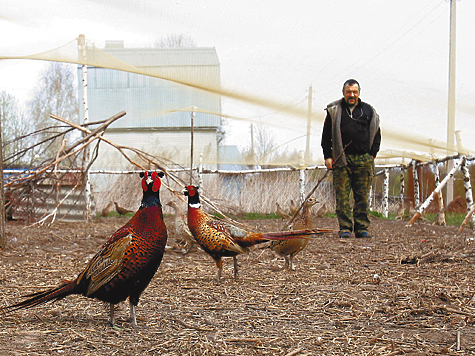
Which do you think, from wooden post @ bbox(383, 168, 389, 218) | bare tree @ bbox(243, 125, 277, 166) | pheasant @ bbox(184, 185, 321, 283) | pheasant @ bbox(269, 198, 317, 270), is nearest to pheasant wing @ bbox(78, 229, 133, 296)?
pheasant @ bbox(184, 185, 321, 283)

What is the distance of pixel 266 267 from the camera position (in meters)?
4.17

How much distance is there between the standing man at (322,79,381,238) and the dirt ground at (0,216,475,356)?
108cm

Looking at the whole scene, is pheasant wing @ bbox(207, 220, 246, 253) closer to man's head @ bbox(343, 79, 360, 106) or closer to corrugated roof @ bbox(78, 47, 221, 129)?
corrugated roof @ bbox(78, 47, 221, 129)

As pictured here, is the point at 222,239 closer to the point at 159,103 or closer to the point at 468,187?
the point at 159,103

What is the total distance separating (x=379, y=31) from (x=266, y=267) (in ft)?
8.80

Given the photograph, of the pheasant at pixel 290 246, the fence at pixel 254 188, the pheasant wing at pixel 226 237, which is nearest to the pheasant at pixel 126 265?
the pheasant wing at pixel 226 237

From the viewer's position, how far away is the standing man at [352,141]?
530cm

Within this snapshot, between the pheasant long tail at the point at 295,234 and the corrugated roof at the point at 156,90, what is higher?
the corrugated roof at the point at 156,90

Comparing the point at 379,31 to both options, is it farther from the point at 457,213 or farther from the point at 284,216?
the point at 457,213

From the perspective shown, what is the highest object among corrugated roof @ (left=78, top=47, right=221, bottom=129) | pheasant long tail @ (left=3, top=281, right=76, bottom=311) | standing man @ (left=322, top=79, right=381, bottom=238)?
corrugated roof @ (left=78, top=47, right=221, bottom=129)

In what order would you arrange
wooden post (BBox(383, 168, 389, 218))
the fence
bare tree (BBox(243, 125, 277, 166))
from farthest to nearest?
the fence → wooden post (BBox(383, 168, 389, 218)) → bare tree (BBox(243, 125, 277, 166))

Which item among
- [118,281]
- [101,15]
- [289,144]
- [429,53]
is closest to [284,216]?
[289,144]

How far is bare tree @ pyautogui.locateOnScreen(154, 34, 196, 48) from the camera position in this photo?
464 cm

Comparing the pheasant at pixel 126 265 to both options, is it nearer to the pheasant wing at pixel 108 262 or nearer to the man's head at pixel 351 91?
the pheasant wing at pixel 108 262
